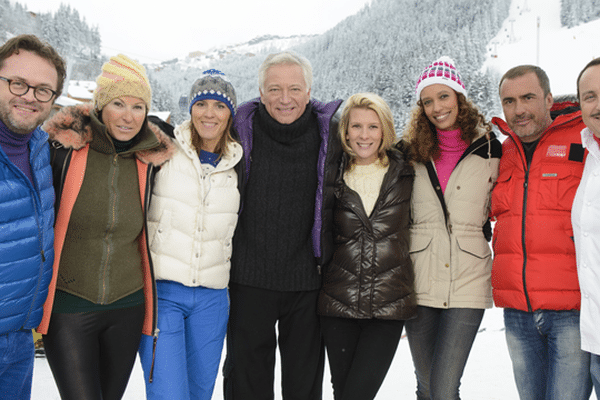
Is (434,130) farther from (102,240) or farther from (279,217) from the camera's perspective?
(102,240)

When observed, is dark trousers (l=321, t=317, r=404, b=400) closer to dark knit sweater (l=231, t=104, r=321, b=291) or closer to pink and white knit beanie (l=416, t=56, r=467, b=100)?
dark knit sweater (l=231, t=104, r=321, b=291)

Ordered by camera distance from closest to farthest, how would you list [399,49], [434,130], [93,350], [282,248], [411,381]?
1. [93,350]
2. [282,248]
3. [434,130]
4. [411,381]
5. [399,49]

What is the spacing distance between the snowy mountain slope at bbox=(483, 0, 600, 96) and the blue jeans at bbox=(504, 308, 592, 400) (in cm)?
3119

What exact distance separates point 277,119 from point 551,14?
75715mm

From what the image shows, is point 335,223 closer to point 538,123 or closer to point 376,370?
point 376,370

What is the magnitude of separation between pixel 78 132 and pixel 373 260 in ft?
5.30

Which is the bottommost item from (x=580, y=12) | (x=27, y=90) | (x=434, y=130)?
(x=434, y=130)

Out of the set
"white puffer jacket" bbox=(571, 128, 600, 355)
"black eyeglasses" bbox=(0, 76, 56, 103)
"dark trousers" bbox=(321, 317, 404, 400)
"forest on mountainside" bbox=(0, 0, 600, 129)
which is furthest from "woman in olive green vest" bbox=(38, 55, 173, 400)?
"forest on mountainside" bbox=(0, 0, 600, 129)

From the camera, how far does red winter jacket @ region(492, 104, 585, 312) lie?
6.22ft

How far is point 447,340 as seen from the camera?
2182mm

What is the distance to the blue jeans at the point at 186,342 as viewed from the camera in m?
1.98

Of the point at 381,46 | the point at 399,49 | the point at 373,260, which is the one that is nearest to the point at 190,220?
the point at 373,260

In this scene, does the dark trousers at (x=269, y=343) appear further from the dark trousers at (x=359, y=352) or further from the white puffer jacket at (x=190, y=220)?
the white puffer jacket at (x=190, y=220)

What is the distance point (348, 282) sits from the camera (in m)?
2.18
